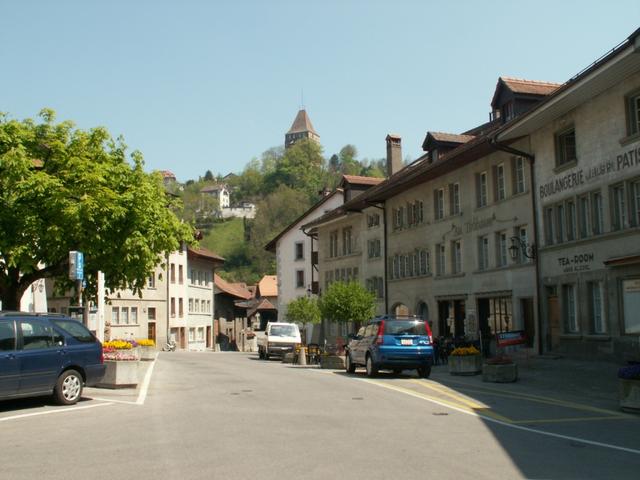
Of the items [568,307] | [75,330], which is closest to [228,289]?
[568,307]

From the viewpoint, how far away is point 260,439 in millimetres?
9977

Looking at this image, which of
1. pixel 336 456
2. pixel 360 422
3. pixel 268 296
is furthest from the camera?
pixel 268 296

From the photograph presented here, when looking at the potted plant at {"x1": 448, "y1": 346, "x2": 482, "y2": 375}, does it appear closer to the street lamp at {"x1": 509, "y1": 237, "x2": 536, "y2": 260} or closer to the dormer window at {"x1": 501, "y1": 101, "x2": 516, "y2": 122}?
the street lamp at {"x1": 509, "y1": 237, "x2": 536, "y2": 260}

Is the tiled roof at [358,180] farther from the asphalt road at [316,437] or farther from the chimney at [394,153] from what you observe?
the asphalt road at [316,437]

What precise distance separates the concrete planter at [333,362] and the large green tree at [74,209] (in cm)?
877

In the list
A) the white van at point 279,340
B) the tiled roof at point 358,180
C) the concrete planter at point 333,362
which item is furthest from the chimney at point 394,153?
the concrete planter at point 333,362

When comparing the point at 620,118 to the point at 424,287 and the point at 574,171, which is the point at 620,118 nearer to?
the point at 574,171

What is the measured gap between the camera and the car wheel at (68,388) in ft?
46.4

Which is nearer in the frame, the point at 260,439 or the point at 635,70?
the point at 260,439

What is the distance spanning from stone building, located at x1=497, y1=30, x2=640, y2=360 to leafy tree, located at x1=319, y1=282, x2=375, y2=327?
11.2 meters

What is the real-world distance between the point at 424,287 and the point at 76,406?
2543cm

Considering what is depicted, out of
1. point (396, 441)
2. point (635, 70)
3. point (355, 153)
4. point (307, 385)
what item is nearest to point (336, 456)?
point (396, 441)

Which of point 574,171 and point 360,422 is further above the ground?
point 574,171

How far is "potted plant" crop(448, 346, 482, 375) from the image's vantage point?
2308 centimetres
